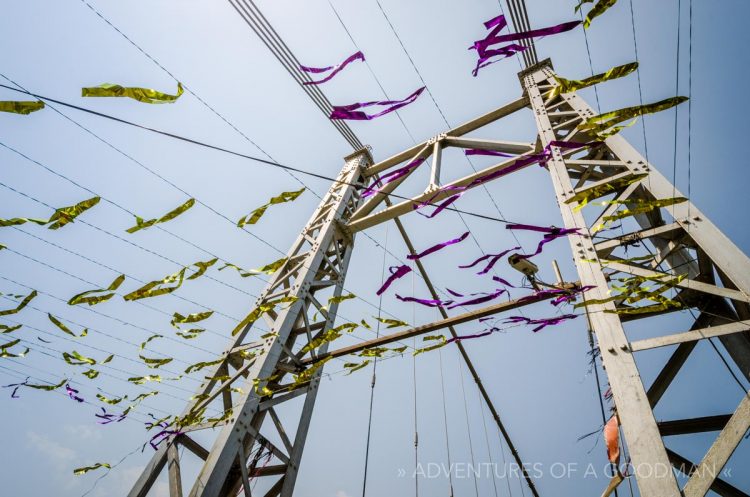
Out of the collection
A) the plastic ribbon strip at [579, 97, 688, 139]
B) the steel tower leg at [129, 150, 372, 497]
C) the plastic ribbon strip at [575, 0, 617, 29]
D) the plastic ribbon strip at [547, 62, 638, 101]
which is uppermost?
the plastic ribbon strip at [547, 62, 638, 101]

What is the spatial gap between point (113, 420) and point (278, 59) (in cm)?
571

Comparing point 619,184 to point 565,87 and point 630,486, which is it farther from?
point 630,486

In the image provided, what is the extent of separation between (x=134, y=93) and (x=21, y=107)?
766mm

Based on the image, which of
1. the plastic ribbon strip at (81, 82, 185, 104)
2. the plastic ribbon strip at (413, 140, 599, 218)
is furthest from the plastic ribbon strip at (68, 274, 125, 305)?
the plastic ribbon strip at (413, 140, 599, 218)

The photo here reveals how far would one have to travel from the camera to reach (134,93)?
2.45 metres

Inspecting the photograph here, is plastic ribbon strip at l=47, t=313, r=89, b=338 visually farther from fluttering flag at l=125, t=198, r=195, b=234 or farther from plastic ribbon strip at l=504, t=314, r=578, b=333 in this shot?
plastic ribbon strip at l=504, t=314, r=578, b=333

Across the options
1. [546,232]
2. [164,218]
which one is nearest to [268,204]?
[164,218]

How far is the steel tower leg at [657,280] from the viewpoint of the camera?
1.71 meters

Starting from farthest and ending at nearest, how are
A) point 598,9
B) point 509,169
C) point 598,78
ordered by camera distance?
point 509,169
point 598,78
point 598,9

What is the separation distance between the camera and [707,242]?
238 cm

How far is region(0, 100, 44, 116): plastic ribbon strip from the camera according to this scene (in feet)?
7.54

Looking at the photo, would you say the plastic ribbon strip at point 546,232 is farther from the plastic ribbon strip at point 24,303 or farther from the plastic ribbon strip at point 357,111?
the plastic ribbon strip at point 24,303

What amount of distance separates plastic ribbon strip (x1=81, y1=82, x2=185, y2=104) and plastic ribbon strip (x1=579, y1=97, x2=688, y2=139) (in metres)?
3.83

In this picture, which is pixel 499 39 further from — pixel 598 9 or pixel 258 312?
pixel 258 312
